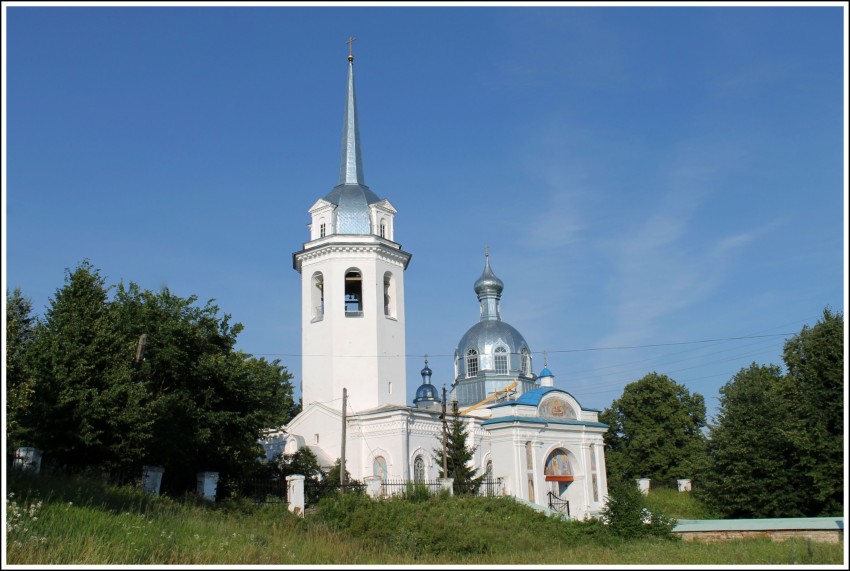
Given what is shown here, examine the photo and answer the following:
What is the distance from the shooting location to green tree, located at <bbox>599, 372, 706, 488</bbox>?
158 feet

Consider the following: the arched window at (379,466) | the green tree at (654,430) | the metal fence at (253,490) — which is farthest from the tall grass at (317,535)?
the green tree at (654,430)

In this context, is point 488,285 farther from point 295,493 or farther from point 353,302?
point 295,493

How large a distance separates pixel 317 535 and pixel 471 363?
3181cm

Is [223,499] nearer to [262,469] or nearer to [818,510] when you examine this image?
[262,469]

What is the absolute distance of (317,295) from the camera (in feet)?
122

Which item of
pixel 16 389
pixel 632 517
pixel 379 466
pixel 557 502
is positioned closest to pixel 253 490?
pixel 16 389

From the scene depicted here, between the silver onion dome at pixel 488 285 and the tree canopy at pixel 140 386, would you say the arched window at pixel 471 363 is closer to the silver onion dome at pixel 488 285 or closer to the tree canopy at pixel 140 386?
the silver onion dome at pixel 488 285

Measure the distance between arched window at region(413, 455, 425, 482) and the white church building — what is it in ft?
0.15

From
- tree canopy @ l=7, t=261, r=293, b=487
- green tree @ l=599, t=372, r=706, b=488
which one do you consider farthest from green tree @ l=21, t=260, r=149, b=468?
green tree @ l=599, t=372, r=706, b=488

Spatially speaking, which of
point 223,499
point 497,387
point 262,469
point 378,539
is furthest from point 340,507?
point 497,387

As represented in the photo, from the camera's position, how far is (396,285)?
3709 centimetres

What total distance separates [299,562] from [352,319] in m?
23.4

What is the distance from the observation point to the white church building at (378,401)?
33438mm

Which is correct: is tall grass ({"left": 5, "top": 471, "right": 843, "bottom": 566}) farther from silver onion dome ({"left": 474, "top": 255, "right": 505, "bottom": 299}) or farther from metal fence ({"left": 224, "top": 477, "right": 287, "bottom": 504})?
silver onion dome ({"left": 474, "top": 255, "right": 505, "bottom": 299})
